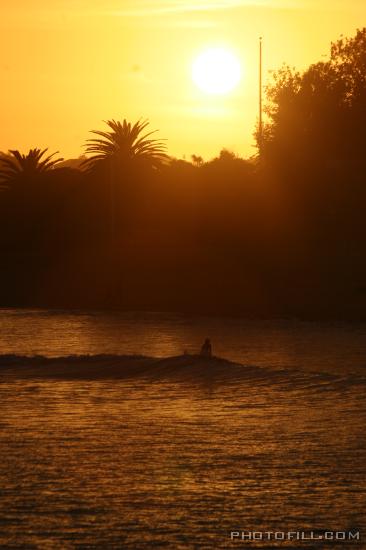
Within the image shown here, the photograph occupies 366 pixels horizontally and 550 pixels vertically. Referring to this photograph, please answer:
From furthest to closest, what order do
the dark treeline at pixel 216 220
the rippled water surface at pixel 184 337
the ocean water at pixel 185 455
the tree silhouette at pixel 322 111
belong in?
the tree silhouette at pixel 322 111 → the dark treeline at pixel 216 220 → the rippled water surface at pixel 184 337 → the ocean water at pixel 185 455

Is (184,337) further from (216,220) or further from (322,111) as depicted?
(322,111)

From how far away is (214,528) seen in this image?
12531 millimetres

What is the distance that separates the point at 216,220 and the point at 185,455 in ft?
125

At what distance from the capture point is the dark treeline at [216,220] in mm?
45844

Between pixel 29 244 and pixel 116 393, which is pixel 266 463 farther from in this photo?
pixel 29 244

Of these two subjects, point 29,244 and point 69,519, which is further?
point 29,244

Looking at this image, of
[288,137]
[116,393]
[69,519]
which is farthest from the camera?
[288,137]

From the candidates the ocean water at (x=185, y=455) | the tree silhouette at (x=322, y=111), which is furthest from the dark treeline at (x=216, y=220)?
the ocean water at (x=185, y=455)

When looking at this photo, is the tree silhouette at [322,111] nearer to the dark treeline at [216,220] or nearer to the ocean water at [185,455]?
the dark treeline at [216,220]

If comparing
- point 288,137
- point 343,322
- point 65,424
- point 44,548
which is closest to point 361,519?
point 44,548

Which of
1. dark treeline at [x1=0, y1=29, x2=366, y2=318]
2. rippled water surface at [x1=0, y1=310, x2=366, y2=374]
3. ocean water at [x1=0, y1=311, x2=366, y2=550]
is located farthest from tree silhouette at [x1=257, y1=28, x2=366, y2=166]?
ocean water at [x1=0, y1=311, x2=366, y2=550]

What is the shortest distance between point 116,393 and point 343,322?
18.8m

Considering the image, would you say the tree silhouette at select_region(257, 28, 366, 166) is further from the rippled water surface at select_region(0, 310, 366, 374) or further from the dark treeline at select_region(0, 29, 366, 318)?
the rippled water surface at select_region(0, 310, 366, 374)

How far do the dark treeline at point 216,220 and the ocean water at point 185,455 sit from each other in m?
17.1
